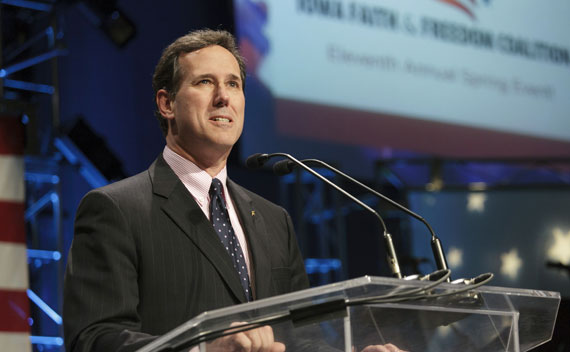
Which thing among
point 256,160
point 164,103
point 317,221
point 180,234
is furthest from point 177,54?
point 317,221

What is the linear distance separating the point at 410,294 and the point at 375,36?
15.2 ft

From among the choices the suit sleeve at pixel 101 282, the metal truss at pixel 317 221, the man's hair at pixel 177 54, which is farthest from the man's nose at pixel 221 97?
the metal truss at pixel 317 221

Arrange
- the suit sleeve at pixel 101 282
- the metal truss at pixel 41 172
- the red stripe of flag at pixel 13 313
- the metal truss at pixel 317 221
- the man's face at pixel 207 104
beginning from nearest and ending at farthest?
the suit sleeve at pixel 101 282 → the man's face at pixel 207 104 → the red stripe of flag at pixel 13 313 → the metal truss at pixel 41 172 → the metal truss at pixel 317 221

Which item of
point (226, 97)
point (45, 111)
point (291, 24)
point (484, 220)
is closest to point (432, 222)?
point (484, 220)

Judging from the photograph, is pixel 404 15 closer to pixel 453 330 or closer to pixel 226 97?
pixel 226 97

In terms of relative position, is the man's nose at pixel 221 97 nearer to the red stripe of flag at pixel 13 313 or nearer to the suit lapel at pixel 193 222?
the suit lapel at pixel 193 222

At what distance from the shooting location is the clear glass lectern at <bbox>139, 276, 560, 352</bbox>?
147 cm

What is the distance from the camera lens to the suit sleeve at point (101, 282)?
6.00 ft

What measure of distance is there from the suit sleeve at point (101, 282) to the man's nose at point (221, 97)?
Result: 1.33 feet

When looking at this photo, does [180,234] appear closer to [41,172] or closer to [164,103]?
[164,103]

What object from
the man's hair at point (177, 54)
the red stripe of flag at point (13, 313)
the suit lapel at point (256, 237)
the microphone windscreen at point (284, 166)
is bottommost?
the red stripe of flag at point (13, 313)

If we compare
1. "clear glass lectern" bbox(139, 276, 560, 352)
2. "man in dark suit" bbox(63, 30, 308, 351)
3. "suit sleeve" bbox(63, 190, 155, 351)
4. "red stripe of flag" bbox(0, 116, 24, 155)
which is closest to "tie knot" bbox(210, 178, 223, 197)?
"man in dark suit" bbox(63, 30, 308, 351)

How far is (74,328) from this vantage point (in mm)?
1881

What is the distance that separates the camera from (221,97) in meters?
2.26
